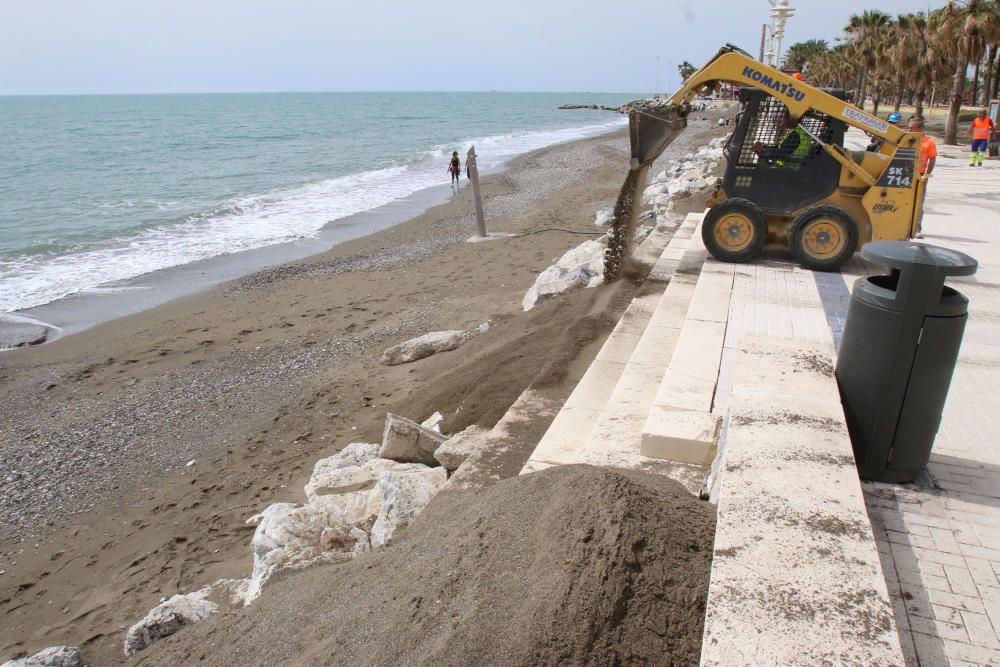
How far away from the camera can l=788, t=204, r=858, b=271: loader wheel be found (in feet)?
27.5

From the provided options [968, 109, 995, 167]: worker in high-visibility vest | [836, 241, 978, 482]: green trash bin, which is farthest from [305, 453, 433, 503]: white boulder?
[968, 109, 995, 167]: worker in high-visibility vest

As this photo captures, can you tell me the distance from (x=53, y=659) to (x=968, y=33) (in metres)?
34.3

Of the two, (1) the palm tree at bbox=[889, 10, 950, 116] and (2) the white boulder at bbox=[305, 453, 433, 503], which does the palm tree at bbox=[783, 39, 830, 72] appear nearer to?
(1) the palm tree at bbox=[889, 10, 950, 116]

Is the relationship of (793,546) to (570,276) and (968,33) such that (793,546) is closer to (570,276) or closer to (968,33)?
(570,276)

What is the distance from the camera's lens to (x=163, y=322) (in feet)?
40.8

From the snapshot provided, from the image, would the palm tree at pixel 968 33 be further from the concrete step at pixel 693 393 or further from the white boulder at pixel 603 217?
the concrete step at pixel 693 393

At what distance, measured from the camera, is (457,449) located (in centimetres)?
545

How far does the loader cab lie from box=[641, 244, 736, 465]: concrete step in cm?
204

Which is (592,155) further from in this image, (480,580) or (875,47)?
(480,580)

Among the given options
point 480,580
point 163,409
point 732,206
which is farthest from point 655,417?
point 163,409

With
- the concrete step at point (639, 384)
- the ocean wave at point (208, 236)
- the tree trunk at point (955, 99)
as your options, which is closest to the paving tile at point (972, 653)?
the concrete step at point (639, 384)

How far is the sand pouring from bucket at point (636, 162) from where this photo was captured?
820cm

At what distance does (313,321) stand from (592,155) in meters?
29.2

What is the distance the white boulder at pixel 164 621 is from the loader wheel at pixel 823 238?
296 inches
